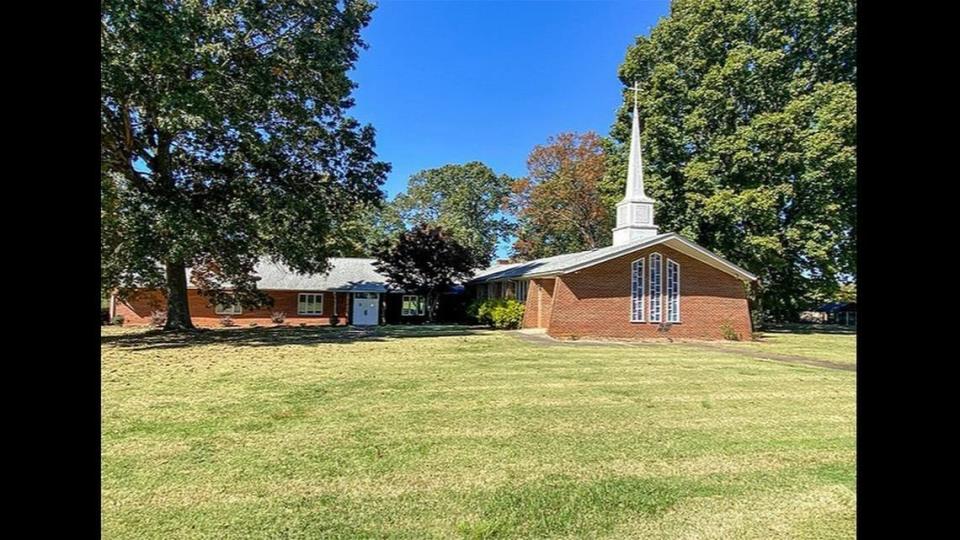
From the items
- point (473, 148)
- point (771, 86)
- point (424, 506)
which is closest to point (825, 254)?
point (771, 86)

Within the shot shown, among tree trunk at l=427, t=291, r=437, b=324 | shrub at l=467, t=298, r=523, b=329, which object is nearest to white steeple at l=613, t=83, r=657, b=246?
shrub at l=467, t=298, r=523, b=329

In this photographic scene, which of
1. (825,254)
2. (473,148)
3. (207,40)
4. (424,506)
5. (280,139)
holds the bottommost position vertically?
(424,506)

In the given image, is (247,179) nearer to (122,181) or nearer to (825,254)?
(122,181)

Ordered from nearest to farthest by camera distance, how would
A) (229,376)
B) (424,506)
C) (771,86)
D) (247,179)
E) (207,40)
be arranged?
1. (424,506)
2. (229,376)
3. (207,40)
4. (247,179)
5. (771,86)

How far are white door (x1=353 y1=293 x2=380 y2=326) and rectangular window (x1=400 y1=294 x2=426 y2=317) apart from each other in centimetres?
217

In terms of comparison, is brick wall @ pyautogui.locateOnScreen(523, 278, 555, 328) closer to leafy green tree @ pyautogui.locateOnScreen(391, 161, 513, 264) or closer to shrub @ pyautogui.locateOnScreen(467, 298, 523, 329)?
shrub @ pyautogui.locateOnScreen(467, 298, 523, 329)

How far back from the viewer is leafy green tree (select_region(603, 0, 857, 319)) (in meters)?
24.3

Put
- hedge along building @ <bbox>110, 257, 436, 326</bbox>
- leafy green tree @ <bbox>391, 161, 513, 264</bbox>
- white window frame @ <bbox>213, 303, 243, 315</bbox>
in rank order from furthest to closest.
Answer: leafy green tree @ <bbox>391, 161, 513, 264</bbox> → white window frame @ <bbox>213, 303, 243, 315</bbox> → hedge along building @ <bbox>110, 257, 436, 326</bbox>

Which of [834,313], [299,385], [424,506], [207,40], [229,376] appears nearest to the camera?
[424,506]

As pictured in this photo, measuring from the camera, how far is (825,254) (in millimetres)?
24094

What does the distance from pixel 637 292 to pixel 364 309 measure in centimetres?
1652

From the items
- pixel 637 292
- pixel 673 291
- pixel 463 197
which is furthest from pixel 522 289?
pixel 463 197

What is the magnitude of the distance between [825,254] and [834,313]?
14895 mm

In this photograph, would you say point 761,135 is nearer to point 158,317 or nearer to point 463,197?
point 158,317
